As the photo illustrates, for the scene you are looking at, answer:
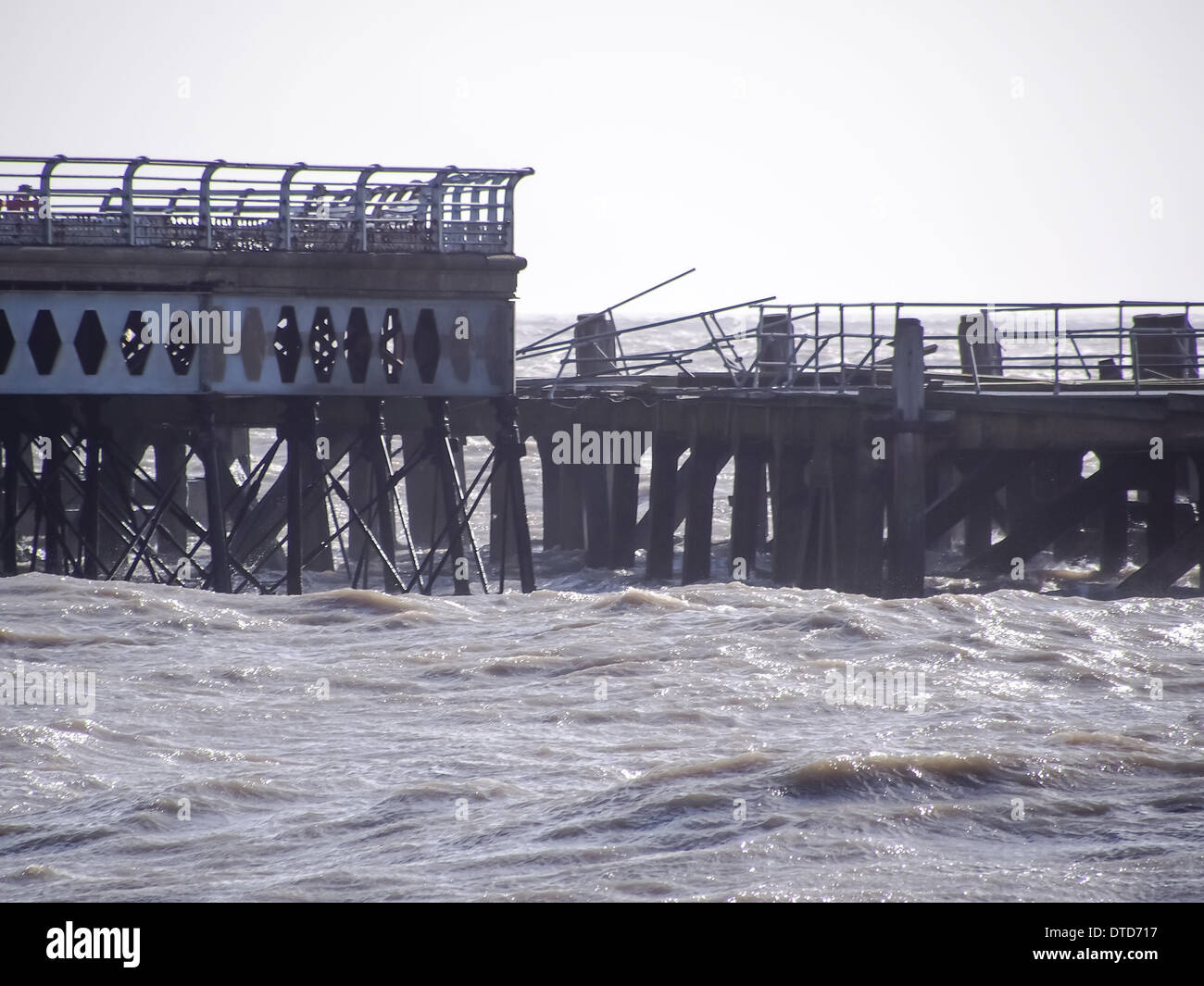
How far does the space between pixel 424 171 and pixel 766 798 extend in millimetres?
11600

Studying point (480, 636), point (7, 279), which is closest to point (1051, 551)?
point (480, 636)

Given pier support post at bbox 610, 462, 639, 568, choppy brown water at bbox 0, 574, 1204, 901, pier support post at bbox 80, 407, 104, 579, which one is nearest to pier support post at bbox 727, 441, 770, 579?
pier support post at bbox 610, 462, 639, 568

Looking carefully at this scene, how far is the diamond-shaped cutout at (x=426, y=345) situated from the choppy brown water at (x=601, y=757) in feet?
16.5

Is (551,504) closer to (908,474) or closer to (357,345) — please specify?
(357,345)

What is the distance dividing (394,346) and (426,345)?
17.5 inches

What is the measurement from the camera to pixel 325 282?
18.5 meters

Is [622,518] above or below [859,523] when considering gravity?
below

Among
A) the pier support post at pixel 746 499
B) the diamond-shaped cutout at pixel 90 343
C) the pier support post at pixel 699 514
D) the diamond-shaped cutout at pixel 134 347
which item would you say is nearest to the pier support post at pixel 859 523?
the pier support post at pixel 746 499

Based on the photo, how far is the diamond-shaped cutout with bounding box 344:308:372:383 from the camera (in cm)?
1870

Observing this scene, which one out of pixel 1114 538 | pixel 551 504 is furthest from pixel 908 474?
pixel 551 504

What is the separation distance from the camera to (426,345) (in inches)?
746

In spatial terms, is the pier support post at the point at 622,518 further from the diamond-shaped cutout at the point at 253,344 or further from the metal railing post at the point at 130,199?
the metal railing post at the point at 130,199

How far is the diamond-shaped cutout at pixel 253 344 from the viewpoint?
725 inches

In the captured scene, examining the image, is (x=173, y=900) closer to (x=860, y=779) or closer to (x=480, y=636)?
(x=860, y=779)
